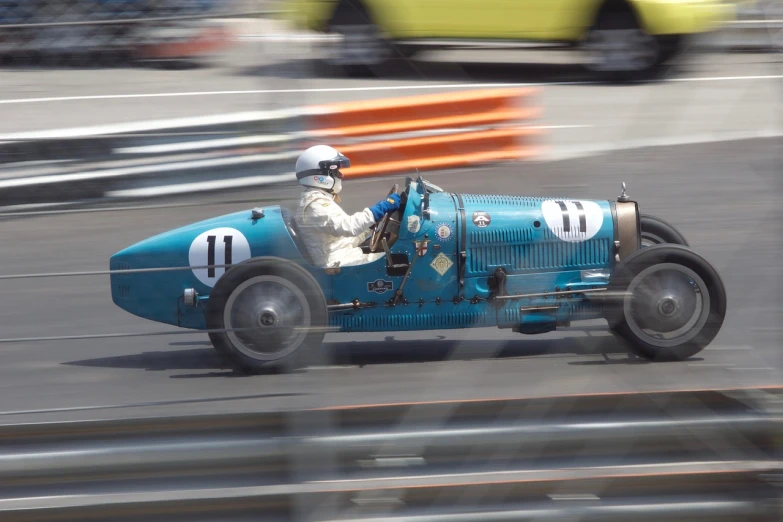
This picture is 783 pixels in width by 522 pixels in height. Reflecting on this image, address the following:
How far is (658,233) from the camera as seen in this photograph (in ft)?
15.0

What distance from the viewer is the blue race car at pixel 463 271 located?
4.07 m

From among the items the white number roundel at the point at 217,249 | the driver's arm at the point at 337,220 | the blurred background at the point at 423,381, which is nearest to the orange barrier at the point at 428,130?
the driver's arm at the point at 337,220

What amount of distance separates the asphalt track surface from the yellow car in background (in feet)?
1.22

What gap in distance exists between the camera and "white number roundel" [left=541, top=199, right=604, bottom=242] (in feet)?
14.2

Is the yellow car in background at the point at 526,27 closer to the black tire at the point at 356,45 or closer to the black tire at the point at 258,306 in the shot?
the black tire at the point at 356,45

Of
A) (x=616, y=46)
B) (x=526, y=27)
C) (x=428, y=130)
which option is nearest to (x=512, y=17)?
(x=526, y=27)

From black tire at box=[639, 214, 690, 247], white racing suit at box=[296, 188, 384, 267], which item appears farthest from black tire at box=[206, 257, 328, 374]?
black tire at box=[639, 214, 690, 247]

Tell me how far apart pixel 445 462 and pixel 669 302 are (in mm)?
1713

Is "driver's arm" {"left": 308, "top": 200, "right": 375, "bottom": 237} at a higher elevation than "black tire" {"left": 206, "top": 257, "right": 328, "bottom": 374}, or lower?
Result: higher

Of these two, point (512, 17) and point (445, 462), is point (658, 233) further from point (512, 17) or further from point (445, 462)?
point (445, 462)

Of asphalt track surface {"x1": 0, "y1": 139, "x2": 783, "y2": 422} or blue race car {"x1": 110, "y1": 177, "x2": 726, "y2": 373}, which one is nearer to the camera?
asphalt track surface {"x1": 0, "y1": 139, "x2": 783, "y2": 422}

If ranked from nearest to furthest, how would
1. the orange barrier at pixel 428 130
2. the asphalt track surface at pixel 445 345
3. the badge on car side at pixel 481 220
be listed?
the asphalt track surface at pixel 445 345 < the badge on car side at pixel 481 220 < the orange barrier at pixel 428 130

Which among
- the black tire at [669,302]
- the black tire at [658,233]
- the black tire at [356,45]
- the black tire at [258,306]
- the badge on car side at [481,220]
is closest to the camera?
the black tire at [356,45]

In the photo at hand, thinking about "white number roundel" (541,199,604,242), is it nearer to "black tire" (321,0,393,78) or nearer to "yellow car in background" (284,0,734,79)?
"yellow car in background" (284,0,734,79)
